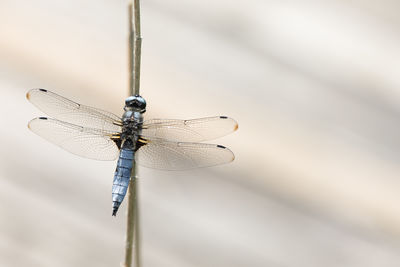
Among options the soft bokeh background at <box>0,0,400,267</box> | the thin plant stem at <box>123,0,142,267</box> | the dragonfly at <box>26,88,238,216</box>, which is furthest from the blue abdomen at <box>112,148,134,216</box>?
the soft bokeh background at <box>0,0,400,267</box>

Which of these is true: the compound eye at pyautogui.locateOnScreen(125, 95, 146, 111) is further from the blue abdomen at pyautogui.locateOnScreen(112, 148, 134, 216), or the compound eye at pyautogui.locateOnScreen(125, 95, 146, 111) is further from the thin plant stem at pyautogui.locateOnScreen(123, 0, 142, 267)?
the thin plant stem at pyautogui.locateOnScreen(123, 0, 142, 267)

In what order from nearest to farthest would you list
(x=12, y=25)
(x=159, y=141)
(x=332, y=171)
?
(x=159, y=141) < (x=332, y=171) < (x=12, y=25)

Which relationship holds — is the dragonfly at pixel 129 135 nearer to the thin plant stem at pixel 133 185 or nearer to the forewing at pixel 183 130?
the forewing at pixel 183 130

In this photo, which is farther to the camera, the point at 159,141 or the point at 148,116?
the point at 148,116

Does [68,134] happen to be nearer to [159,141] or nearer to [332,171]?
[159,141]

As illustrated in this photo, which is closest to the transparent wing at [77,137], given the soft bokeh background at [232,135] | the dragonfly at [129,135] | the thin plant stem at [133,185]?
the dragonfly at [129,135]

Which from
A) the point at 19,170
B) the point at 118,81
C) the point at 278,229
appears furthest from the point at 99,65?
the point at 278,229
